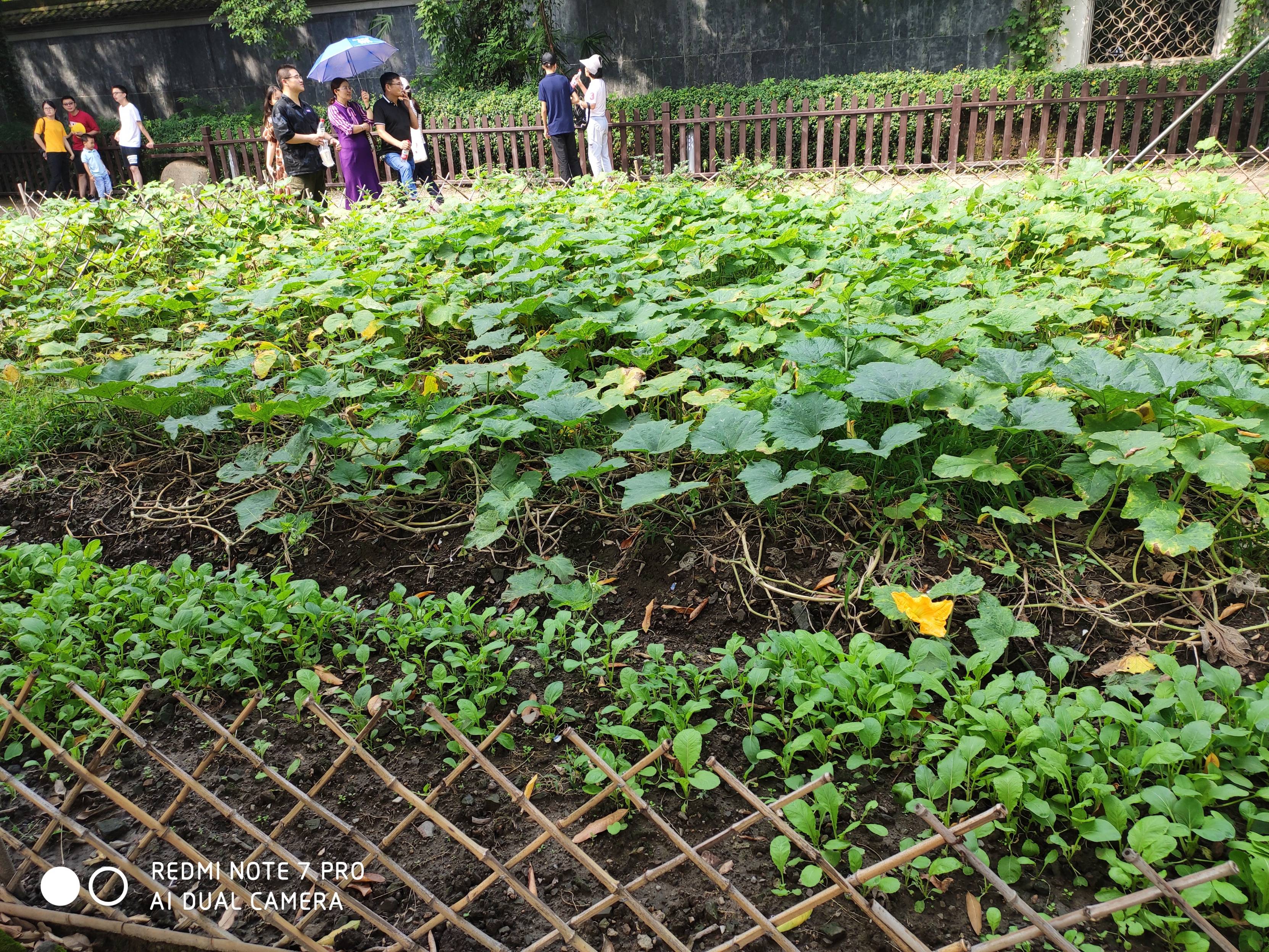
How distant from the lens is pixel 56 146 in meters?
12.6

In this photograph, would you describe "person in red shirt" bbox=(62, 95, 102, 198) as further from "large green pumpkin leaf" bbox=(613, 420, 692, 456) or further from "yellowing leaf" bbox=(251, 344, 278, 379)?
"large green pumpkin leaf" bbox=(613, 420, 692, 456)

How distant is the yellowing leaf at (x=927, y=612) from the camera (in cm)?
189

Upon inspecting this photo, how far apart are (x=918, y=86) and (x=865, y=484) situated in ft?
43.4

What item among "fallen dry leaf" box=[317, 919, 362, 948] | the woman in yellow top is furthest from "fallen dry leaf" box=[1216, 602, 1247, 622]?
the woman in yellow top

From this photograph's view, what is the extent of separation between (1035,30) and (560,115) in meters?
9.03

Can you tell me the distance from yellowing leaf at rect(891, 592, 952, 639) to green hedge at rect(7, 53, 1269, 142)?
35.6ft

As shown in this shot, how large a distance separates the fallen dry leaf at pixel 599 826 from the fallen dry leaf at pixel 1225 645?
1474 millimetres

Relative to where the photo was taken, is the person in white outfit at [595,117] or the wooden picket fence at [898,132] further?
the person in white outfit at [595,117]

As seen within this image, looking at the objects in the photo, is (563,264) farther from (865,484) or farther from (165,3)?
(165,3)

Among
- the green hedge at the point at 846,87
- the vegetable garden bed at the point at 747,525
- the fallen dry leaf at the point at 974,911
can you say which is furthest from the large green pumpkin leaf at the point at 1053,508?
the green hedge at the point at 846,87

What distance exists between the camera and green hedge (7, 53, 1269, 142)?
488 inches

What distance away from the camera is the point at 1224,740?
5.29ft

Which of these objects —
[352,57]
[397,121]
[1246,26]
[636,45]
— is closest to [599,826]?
[397,121]

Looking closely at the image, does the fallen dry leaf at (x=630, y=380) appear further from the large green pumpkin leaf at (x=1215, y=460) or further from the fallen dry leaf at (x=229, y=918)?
the fallen dry leaf at (x=229, y=918)
